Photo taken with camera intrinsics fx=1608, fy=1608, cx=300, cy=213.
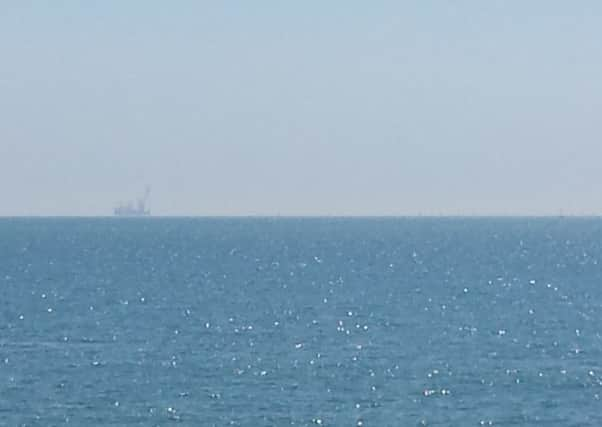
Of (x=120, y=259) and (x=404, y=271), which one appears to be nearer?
(x=404, y=271)

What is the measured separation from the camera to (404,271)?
464 feet

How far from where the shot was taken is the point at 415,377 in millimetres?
63719

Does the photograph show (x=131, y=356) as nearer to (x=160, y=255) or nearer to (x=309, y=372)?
(x=309, y=372)

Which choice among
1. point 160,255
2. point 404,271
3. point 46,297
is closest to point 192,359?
point 46,297

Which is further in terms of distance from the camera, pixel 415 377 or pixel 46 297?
pixel 46 297

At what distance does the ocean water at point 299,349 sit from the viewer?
55.8 m

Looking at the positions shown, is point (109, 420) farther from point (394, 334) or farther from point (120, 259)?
point (120, 259)

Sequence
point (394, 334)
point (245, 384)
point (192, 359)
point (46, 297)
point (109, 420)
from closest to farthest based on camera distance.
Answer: point (109, 420)
point (245, 384)
point (192, 359)
point (394, 334)
point (46, 297)

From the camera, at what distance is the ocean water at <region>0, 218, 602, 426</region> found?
5575 centimetres

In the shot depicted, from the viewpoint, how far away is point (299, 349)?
7375 cm

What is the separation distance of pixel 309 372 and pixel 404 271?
77136mm

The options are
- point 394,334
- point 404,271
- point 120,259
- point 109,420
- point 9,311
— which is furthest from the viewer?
point 120,259

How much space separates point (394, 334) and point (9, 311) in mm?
26206

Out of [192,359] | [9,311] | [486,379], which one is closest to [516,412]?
[486,379]
